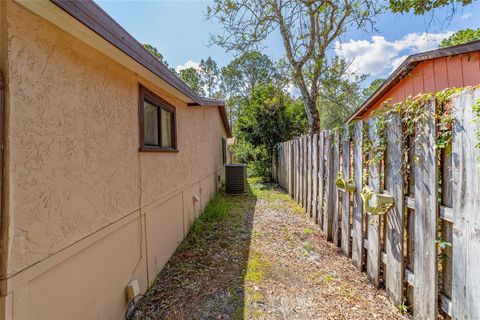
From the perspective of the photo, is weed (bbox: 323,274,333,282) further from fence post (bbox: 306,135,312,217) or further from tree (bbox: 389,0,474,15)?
tree (bbox: 389,0,474,15)

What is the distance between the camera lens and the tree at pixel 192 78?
99.5ft

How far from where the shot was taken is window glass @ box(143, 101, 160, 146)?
348cm

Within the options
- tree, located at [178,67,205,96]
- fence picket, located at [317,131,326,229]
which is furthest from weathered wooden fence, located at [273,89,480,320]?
tree, located at [178,67,205,96]

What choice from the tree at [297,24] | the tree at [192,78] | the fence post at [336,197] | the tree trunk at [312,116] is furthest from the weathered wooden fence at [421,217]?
the tree at [192,78]

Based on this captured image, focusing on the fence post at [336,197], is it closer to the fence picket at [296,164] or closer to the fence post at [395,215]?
the fence post at [395,215]

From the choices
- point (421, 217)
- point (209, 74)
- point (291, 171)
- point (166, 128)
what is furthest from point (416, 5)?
point (209, 74)

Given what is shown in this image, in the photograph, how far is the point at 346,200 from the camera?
3898mm

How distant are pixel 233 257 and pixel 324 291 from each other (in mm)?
1568

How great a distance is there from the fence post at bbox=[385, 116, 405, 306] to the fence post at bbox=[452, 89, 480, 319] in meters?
0.63

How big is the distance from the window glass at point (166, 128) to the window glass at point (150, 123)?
21 centimetres

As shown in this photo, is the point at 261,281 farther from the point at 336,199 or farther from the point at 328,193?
the point at 328,193

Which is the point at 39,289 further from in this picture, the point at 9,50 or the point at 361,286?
the point at 361,286

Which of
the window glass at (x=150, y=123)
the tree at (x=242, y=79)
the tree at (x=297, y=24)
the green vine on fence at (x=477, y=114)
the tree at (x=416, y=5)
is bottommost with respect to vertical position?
the green vine on fence at (x=477, y=114)

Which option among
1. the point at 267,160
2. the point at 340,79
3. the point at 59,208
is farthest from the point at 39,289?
the point at 340,79
